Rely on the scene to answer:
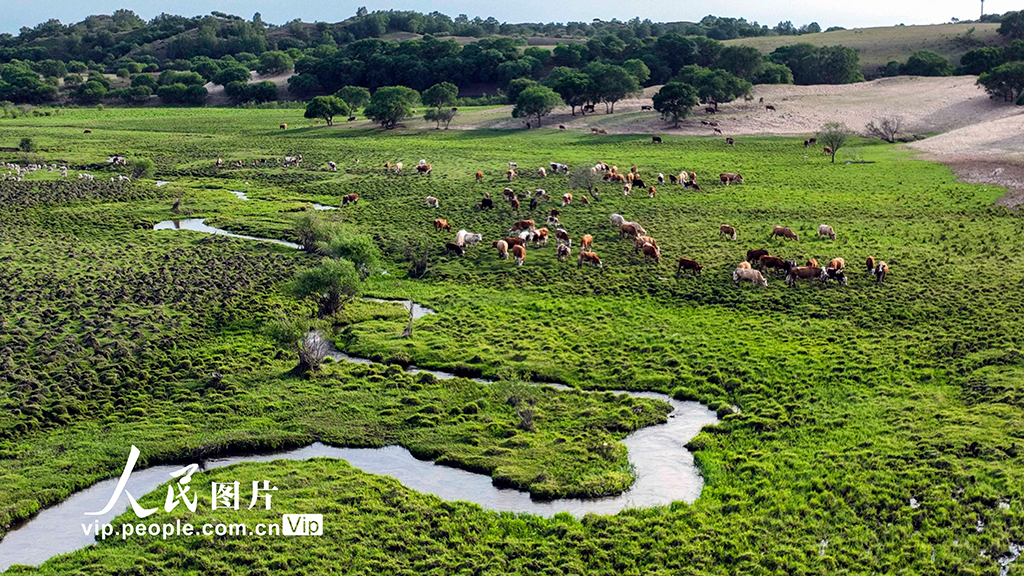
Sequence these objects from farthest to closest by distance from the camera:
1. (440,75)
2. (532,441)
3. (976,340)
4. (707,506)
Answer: (440,75), (976,340), (532,441), (707,506)

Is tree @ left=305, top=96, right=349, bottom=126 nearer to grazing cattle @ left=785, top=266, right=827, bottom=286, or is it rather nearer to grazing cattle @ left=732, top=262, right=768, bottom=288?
grazing cattle @ left=732, top=262, right=768, bottom=288

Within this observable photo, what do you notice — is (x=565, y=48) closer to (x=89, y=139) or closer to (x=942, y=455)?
(x=89, y=139)

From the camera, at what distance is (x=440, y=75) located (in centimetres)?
13875

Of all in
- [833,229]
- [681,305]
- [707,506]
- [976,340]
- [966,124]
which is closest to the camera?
[707,506]

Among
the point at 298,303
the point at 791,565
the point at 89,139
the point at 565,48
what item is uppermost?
the point at 565,48

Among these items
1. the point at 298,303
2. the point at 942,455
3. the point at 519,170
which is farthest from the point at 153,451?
the point at 519,170

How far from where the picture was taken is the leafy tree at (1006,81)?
89125 mm

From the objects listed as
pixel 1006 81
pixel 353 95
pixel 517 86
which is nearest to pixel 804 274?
pixel 1006 81

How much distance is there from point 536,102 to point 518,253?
58190 mm

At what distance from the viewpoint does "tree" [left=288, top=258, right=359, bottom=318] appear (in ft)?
104

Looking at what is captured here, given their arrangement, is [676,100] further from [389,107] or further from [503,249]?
[503,249]

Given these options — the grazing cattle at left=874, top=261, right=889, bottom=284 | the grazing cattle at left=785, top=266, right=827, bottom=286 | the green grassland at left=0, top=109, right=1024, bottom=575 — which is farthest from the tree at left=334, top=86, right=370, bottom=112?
the grazing cattle at left=874, top=261, right=889, bottom=284

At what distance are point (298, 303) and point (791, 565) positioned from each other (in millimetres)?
22178

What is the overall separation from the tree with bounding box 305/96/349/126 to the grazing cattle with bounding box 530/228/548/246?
6739 centimetres
